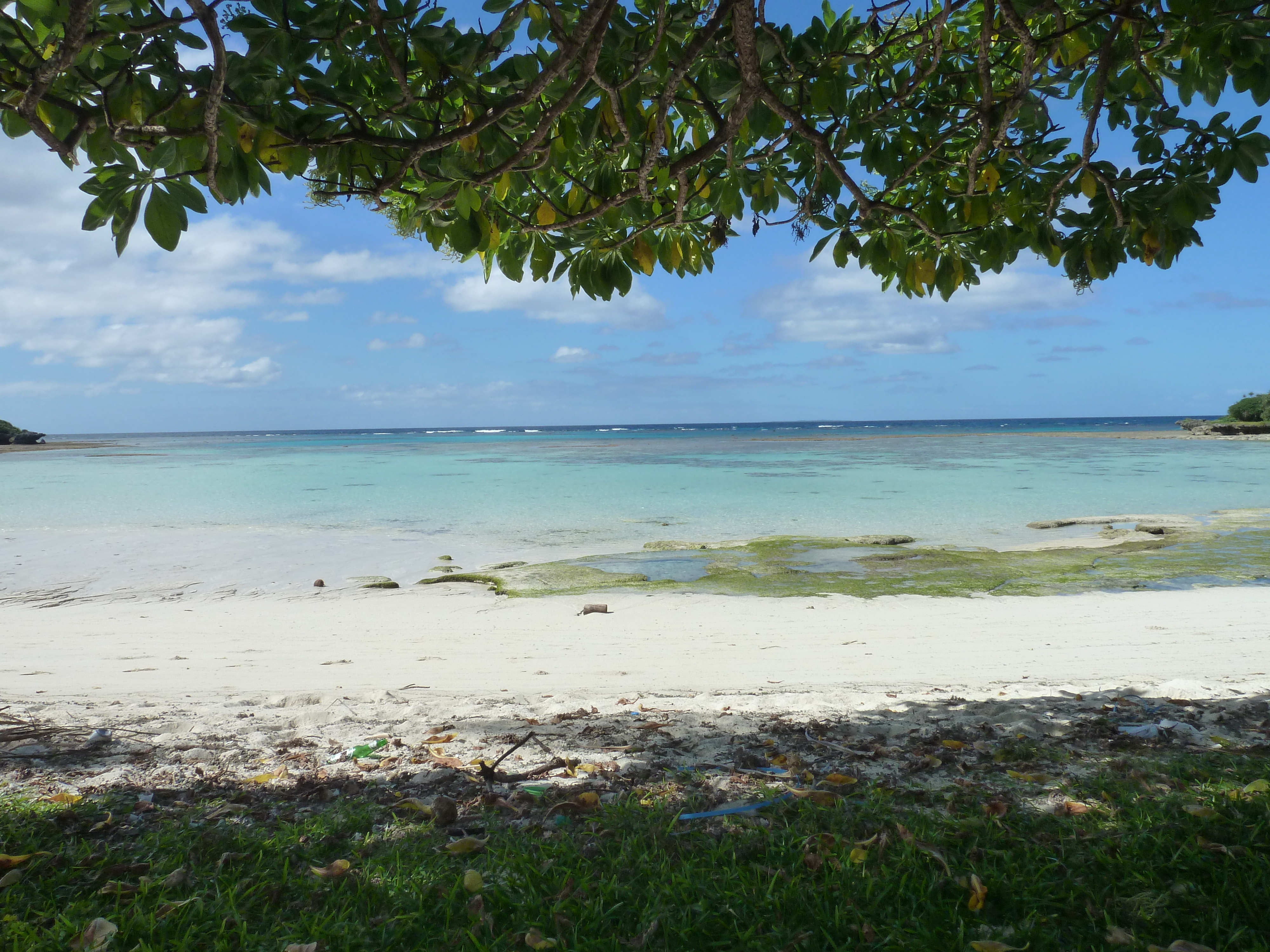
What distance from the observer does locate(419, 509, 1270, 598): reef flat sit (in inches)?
349

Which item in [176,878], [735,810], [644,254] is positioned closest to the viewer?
[176,878]

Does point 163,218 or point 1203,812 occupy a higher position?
point 163,218

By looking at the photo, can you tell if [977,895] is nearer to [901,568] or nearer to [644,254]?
[644,254]

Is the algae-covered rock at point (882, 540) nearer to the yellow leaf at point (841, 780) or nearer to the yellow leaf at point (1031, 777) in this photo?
the yellow leaf at point (1031, 777)

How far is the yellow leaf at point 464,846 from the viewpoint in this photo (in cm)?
234

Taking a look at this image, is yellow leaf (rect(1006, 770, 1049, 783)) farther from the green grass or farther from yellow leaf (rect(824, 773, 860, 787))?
yellow leaf (rect(824, 773, 860, 787))

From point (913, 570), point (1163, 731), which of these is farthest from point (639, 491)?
point (1163, 731)

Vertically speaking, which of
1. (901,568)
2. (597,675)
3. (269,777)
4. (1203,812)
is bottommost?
(901,568)

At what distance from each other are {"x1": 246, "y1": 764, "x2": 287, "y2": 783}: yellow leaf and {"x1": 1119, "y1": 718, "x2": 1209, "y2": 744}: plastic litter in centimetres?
338

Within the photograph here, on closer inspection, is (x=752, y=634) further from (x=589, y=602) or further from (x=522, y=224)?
(x=522, y=224)

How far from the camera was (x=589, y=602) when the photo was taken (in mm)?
8195

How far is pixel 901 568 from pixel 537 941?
8.89 metres

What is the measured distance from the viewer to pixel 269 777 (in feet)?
9.62

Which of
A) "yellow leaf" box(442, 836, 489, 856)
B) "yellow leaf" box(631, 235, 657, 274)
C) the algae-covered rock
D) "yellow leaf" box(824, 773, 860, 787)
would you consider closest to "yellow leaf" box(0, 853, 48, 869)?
"yellow leaf" box(442, 836, 489, 856)
